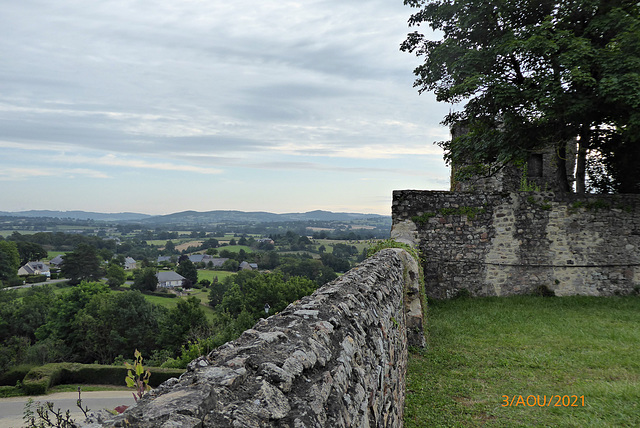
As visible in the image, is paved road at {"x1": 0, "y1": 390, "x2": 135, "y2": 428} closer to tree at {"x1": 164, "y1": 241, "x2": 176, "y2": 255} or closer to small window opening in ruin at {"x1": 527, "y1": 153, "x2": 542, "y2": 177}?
small window opening in ruin at {"x1": 527, "y1": 153, "x2": 542, "y2": 177}

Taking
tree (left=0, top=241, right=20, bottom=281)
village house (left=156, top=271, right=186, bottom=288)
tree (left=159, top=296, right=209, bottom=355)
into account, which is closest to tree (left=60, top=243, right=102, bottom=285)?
tree (left=0, top=241, right=20, bottom=281)

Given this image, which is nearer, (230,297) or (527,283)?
(527,283)

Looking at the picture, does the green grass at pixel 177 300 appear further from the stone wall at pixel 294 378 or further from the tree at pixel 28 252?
the stone wall at pixel 294 378

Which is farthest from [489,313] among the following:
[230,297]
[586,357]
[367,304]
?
[230,297]

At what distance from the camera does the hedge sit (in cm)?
1988

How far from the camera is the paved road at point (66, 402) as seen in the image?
15.6 m

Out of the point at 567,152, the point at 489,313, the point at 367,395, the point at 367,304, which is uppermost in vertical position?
the point at 567,152

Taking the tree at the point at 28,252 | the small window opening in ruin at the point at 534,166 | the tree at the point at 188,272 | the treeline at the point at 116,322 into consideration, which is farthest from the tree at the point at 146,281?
the small window opening in ruin at the point at 534,166

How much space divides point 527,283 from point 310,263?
2038 inches

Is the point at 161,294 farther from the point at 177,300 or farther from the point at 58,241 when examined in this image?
the point at 58,241

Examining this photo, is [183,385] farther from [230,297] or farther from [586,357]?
[230,297]

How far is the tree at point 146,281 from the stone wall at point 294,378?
251 ft

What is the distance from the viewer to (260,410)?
1473 mm

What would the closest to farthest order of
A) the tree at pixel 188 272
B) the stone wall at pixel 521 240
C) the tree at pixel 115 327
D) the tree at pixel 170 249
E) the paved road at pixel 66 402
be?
the stone wall at pixel 521 240
the paved road at pixel 66 402
the tree at pixel 115 327
the tree at pixel 188 272
the tree at pixel 170 249
